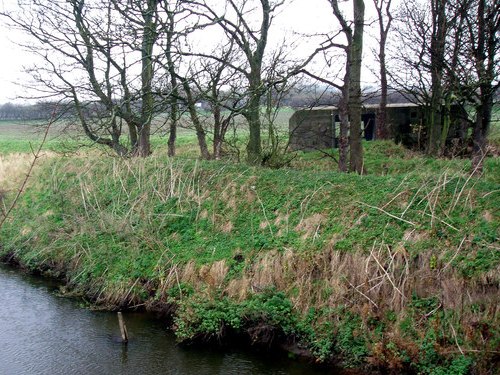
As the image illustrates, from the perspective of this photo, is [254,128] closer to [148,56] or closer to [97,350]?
[148,56]

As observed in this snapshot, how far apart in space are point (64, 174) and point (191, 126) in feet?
13.0

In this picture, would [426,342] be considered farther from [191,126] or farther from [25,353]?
[191,126]

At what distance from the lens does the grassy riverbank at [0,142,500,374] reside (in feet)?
27.1

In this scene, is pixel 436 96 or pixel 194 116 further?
pixel 436 96

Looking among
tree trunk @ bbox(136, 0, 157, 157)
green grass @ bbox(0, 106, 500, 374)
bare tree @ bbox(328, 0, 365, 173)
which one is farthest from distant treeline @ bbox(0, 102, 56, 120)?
bare tree @ bbox(328, 0, 365, 173)

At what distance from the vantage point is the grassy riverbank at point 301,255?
8.27 m

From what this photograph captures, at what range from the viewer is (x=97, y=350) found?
31.1 ft

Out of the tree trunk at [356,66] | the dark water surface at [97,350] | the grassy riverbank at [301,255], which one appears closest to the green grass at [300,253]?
the grassy riverbank at [301,255]

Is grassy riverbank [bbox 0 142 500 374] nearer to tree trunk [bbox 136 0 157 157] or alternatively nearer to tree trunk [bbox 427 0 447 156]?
tree trunk [bbox 136 0 157 157]

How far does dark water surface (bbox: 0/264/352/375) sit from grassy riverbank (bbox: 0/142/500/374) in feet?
1.29

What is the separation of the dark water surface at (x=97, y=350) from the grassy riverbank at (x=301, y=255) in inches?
15.5

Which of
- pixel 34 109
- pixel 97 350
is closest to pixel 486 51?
pixel 97 350

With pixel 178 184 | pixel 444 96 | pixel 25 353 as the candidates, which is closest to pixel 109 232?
pixel 178 184

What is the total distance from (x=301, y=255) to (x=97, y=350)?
3.73 metres
